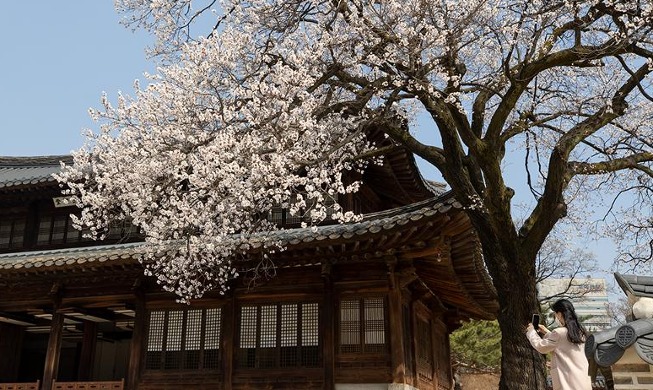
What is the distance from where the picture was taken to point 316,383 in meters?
12.8

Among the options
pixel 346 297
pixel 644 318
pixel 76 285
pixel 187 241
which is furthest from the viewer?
pixel 76 285

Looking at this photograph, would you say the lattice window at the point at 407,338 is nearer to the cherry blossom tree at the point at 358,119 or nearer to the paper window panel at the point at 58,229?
the cherry blossom tree at the point at 358,119

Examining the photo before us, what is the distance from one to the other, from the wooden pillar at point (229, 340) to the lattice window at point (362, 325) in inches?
95.0

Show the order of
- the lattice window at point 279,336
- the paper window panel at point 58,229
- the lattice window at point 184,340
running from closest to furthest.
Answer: the lattice window at point 279,336, the lattice window at point 184,340, the paper window panel at point 58,229

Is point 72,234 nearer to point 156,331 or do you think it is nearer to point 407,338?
point 156,331

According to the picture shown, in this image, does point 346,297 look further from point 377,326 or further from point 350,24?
point 350,24

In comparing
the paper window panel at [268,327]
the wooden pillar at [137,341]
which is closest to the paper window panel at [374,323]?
the paper window panel at [268,327]

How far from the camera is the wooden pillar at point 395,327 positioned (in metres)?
12.3

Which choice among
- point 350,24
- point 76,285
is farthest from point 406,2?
point 76,285

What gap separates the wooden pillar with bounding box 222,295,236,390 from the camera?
13.3 metres

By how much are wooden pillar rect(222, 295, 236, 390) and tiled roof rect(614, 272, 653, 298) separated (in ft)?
28.5

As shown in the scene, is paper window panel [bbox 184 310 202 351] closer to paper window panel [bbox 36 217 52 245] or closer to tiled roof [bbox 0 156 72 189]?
paper window panel [bbox 36 217 52 245]

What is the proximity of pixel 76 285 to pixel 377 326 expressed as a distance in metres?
7.43

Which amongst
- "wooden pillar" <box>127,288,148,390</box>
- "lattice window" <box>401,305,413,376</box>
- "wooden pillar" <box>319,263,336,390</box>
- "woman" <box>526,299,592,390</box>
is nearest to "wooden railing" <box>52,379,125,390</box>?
"wooden pillar" <box>127,288,148,390</box>
